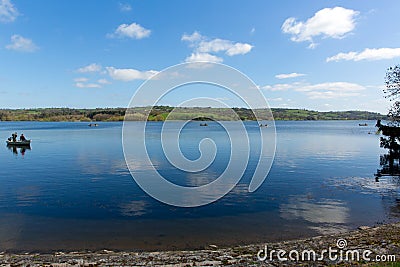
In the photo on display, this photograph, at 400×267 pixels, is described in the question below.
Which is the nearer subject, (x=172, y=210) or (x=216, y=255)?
(x=216, y=255)

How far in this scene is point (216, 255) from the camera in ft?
35.6

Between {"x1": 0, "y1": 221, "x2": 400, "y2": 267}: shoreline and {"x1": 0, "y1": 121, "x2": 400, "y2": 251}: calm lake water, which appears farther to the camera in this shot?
{"x1": 0, "y1": 121, "x2": 400, "y2": 251}: calm lake water

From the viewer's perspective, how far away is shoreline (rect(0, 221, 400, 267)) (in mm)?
9961

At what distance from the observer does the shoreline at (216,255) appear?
9.96 meters

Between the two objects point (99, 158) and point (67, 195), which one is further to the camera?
point (99, 158)

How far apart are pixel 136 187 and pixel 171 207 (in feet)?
19.3

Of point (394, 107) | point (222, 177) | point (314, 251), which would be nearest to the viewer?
point (314, 251)

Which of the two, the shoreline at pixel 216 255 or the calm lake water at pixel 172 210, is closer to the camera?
the shoreline at pixel 216 255

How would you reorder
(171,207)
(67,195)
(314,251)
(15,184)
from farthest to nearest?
(15,184) → (67,195) → (171,207) → (314,251)

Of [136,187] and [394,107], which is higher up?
[394,107]

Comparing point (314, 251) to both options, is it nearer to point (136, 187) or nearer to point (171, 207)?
point (171, 207)

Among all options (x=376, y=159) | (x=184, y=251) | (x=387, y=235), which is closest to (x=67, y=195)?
(x=184, y=251)

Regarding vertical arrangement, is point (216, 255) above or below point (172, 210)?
above

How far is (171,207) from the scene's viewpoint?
61.5 feet
